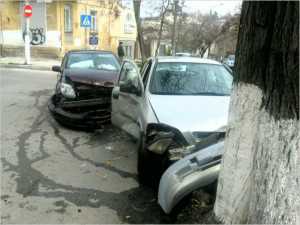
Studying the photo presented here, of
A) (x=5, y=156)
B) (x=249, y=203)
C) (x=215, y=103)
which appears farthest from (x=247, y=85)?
(x=5, y=156)

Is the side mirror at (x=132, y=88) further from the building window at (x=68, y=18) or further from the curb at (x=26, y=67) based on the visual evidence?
the building window at (x=68, y=18)

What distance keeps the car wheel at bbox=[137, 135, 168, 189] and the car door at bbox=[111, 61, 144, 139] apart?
0.74 metres

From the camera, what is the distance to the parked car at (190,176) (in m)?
3.03

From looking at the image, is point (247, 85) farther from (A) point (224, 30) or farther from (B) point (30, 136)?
(A) point (224, 30)

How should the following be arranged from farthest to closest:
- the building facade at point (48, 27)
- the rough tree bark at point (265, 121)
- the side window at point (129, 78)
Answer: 1. the building facade at point (48, 27)
2. the side window at point (129, 78)
3. the rough tree bark at point (265, 121)

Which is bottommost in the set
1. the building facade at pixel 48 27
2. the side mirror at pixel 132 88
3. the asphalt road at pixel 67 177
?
the asphalt road at pixel 67 177

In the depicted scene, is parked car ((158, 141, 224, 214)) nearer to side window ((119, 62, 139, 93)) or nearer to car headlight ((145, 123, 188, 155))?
car headlight ((145, 123, 188, 155))

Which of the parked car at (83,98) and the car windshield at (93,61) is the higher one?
the car windshield at (93,61)

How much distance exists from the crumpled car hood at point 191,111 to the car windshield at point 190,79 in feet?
0.77

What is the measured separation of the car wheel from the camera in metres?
4.16

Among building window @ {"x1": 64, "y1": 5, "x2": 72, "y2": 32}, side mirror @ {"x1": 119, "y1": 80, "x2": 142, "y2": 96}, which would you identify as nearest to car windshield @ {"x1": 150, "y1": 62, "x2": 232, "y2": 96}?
side mirror @ {"x1": 119, "y1": 80, "x2": 142, "y2": 96}

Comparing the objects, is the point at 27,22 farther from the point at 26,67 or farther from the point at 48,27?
the point at 48,27

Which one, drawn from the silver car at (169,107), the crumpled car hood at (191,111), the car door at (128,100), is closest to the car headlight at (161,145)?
the silver car at (169,107)

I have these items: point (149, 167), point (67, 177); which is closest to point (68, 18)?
point (67, 177)
